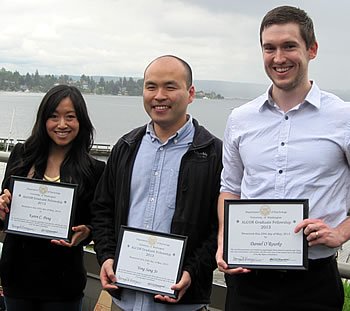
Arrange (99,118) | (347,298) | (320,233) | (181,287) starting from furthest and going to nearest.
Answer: (99,118)
(347,298)
(181,287)
(320,233)

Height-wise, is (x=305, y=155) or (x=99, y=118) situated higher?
(x=99, y=118)

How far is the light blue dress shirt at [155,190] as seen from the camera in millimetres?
2885

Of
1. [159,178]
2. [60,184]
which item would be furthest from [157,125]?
[60,184]

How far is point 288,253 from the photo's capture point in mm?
2502

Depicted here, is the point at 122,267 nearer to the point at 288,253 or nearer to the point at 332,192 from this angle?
the point at 288,253

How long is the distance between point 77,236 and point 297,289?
52.0 inches

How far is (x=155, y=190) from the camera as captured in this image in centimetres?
290

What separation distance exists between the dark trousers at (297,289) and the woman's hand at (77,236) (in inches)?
42.3

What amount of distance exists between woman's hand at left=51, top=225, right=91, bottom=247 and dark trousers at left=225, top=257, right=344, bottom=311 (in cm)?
107

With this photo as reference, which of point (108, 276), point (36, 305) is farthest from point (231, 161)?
point (36, 305)

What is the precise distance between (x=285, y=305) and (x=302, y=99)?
927 mm

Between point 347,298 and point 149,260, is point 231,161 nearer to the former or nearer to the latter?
point 149,260

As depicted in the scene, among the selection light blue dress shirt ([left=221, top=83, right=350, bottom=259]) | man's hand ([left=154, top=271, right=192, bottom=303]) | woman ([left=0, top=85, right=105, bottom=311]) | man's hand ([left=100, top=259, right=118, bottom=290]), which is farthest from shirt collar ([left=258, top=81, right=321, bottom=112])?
woman ([left=0, top=85, right=105, bottom=311])

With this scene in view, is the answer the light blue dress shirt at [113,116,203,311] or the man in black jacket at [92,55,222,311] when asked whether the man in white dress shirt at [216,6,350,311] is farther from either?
the light blue dress shirt at [113,116,203,311]
